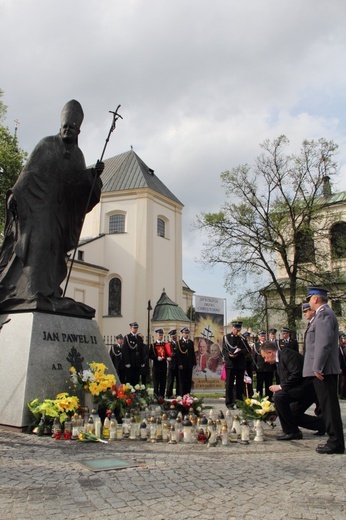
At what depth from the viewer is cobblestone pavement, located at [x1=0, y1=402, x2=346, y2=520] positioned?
132 inches

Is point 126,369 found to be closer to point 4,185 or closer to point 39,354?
point 39,354

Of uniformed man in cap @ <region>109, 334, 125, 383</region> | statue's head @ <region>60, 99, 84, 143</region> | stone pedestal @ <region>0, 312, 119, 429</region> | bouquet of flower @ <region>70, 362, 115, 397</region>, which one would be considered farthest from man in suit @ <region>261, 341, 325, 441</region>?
uniformed man in cap @ <region>109, 334, 125, 383</region>

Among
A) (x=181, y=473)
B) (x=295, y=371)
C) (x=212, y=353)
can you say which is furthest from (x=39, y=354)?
(x=212, y=353)

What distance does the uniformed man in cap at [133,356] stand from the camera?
13523 millimetres

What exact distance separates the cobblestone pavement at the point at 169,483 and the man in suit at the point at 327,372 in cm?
20

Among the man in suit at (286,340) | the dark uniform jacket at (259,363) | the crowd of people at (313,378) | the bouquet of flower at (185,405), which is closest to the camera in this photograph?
the crowd of people at (313,378)

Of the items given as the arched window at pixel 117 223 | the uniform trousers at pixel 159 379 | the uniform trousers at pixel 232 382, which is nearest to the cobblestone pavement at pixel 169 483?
the uniform trousers at pixel 232 382

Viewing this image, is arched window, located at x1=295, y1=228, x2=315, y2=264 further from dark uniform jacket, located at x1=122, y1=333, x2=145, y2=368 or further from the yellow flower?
the yellow flower

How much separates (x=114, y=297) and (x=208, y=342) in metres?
20.2

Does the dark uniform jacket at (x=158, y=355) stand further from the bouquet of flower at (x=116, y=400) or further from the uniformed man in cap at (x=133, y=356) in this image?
the bouquet of flower at (x=116, y=400)

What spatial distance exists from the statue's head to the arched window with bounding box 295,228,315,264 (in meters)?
21.2

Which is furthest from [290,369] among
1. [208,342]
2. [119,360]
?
[208,342]

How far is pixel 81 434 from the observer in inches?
232

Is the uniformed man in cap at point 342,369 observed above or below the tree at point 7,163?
below
